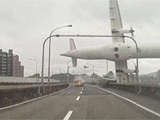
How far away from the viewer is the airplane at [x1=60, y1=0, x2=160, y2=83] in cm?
6869

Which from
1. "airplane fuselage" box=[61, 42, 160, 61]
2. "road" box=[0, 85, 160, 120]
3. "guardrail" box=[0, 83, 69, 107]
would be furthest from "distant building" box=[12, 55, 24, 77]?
"road" box=[0, 85, 160, 120]

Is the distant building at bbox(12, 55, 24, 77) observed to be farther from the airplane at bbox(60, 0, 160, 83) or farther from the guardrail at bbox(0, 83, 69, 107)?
the guardrail at bbox(0, 83, 69, 107)

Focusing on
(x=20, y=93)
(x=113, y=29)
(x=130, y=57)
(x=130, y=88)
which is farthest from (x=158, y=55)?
(x=20, y=93)

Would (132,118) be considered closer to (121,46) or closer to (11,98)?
(11,98)

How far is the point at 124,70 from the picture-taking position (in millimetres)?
76562

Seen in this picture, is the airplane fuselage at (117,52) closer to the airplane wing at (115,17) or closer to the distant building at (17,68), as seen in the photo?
the airplane wing at (115,17)

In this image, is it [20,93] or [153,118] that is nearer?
[153,118]

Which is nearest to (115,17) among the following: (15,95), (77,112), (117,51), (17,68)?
(117,51)

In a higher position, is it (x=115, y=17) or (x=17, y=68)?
(x=115, y=17)

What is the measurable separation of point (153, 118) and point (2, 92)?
1093 centimetres

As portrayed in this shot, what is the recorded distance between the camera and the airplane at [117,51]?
68.7 m

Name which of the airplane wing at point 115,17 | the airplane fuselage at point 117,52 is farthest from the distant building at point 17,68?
the airplane wing at point 115,17

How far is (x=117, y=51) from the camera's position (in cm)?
7194

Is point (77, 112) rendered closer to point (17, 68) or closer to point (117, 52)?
point (117, 52)
